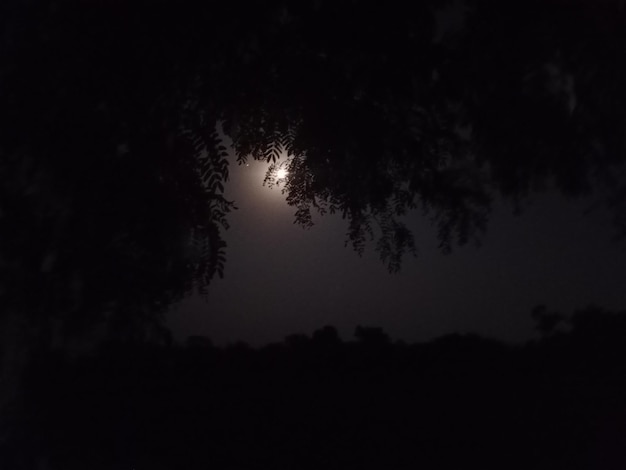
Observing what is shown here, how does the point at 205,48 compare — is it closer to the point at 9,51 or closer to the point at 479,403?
the point at 9,51

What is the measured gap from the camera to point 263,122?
79.6 inches

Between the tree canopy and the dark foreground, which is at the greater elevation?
the tree canopy

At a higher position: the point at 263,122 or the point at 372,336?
the point at 263,122

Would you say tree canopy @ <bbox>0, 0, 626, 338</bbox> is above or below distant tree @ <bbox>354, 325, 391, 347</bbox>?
above

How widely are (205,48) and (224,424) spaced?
105 centimetres

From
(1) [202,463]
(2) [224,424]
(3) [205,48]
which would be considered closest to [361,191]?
(3) [205,48]

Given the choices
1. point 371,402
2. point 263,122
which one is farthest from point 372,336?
point 263,122

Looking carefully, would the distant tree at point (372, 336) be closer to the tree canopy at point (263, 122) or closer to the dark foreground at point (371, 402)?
the dark foreground at point (371, 402)

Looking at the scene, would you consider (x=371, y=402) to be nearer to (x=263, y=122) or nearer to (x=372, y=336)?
(x=372, y=336)

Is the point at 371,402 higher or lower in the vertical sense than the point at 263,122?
lower

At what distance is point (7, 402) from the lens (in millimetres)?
2053

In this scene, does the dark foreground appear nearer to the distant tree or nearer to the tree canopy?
the distant tree

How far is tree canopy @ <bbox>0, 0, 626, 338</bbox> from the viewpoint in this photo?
1999 millimetres

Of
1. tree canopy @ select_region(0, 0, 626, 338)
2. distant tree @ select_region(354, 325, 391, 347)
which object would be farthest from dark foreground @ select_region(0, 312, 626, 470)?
tree canopy @ select_region(0, 0, 626, 338)
